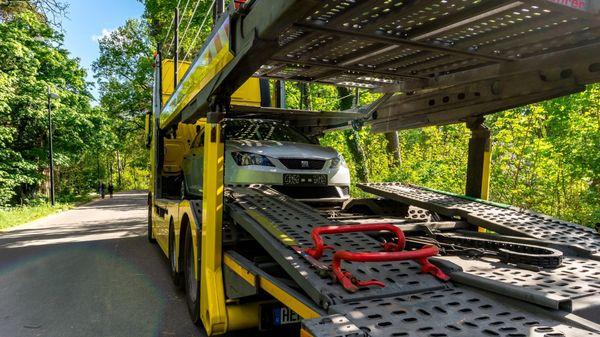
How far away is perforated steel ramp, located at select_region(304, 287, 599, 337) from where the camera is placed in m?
1.97

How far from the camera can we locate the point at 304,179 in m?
5.51

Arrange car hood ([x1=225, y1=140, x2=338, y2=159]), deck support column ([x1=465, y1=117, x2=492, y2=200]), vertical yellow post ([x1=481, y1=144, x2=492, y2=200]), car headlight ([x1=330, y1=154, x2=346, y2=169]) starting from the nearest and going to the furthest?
deck support column ([x1=465, y1=117, x2=492, y2=200]), vertical yellow post ([x1=481, y1=144, x2=492, y2=200]), car hood ([x1=225, y1=140, x2=338, y2=159]), car headlight ([x1=330, y1=154, x2=346, y2=169])

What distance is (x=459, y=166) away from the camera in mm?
9555

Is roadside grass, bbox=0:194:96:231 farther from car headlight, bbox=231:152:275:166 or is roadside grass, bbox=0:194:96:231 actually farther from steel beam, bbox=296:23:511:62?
steel beam, bbox=296:23:511:62

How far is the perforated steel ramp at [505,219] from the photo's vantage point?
3773 millimetres

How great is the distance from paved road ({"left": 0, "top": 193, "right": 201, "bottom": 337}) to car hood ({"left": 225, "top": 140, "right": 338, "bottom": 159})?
2.15 metres

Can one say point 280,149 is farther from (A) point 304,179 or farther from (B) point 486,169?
(B) point 486,169

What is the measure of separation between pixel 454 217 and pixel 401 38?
2.35 m

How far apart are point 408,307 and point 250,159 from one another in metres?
3.41

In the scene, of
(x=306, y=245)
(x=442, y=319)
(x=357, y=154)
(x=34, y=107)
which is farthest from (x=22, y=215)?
(x=442, y=319)

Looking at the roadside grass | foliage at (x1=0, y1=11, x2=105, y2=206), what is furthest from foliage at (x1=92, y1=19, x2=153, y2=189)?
the roadside grass

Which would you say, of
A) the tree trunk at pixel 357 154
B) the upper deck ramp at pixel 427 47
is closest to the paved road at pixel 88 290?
the upper deck ramp at pixel 427 47

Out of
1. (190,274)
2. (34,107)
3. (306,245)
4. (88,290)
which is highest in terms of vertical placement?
(34,107)

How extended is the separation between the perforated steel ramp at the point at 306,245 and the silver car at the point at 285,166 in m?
0.64
